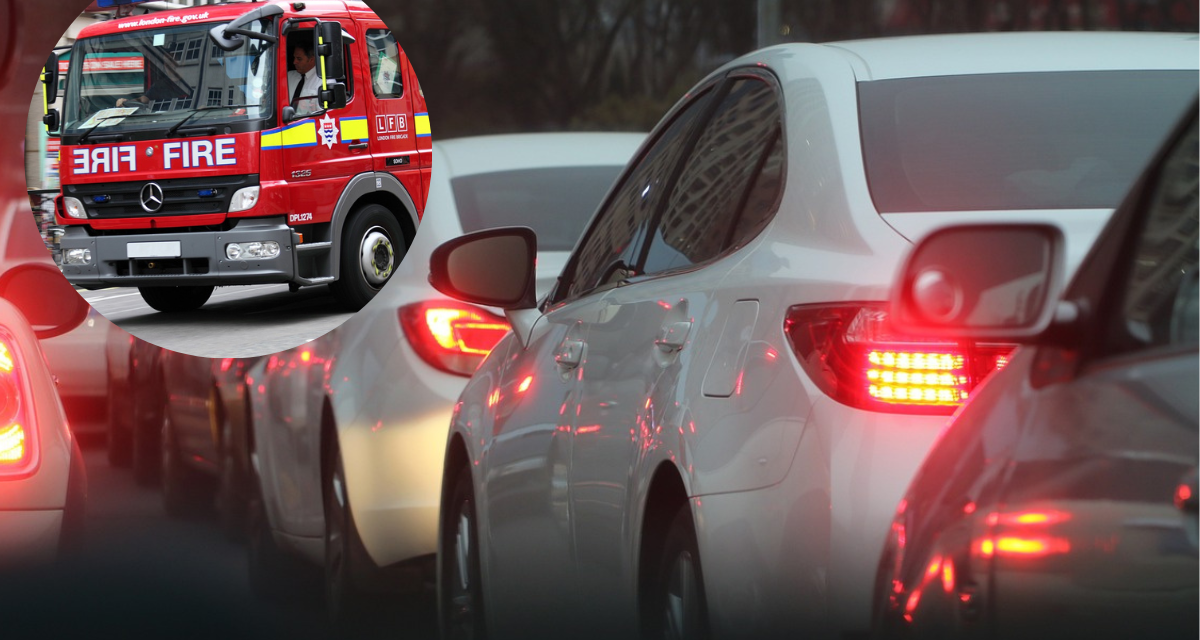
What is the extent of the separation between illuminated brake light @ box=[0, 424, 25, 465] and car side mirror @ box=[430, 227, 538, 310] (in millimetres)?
1005

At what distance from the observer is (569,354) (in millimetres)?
3344

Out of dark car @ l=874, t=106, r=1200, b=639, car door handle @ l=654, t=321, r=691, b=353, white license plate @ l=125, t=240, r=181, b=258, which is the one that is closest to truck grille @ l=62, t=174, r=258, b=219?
white license plate @ l=125, t=240, r=181, b=258

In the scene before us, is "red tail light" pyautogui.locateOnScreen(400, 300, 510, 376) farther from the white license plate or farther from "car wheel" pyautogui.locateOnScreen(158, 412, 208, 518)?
"car wheel" pyautogui.locateOnScreen(158, 412, 208, 518)

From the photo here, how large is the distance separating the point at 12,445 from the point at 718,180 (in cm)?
180

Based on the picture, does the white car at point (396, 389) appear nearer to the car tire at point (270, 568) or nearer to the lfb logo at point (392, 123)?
the car tire at point (270, 568)

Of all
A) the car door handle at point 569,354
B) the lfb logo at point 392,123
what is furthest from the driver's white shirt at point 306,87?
the car door handle at point 569,354

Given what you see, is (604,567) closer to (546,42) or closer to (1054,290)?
(1054,290)

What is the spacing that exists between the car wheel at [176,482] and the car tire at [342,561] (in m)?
0.55

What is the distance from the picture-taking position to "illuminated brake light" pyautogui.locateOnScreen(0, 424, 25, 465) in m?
3.68

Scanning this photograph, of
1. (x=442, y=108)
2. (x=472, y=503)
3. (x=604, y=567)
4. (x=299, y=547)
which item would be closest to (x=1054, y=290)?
(x=604, y=567)

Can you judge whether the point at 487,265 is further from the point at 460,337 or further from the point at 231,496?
the point at 231,496

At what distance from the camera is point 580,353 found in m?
3.26

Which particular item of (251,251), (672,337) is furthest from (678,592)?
(251,251)

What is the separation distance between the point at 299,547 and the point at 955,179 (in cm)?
343
